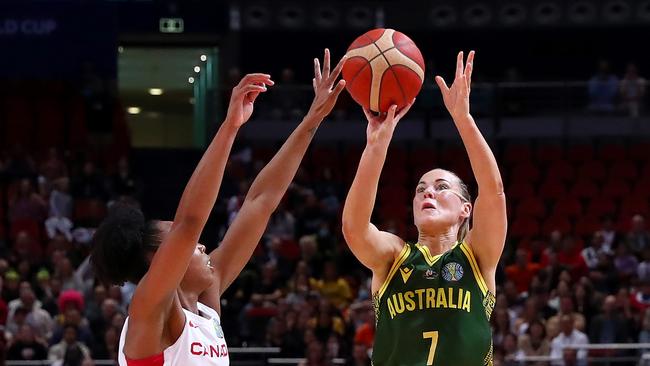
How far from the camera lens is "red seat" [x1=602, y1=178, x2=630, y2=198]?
17.2 metres

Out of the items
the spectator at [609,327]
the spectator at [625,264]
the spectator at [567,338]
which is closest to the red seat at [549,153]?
the spectator at [625,264]

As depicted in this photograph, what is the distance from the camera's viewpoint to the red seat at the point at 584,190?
17266 millimetres

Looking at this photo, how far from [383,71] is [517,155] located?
1307cm

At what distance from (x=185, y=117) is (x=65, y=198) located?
4815mm

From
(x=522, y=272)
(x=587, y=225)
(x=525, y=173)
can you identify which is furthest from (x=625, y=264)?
(x=525, y=173)

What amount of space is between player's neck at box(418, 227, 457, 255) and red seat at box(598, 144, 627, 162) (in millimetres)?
13347

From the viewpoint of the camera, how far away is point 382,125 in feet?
16.2

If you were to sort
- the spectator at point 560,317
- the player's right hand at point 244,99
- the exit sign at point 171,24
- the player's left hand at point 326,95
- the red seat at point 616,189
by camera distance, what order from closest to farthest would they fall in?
the player's right hand at point 244,99, the player's left hand at point 326,95, the spectator at point 560,317, the red seat at point 616,189, the exit sign at point 171,24

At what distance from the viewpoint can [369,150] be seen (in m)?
4.82

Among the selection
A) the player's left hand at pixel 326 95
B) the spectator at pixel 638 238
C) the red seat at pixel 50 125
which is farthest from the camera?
the red seat at pixel 50 125

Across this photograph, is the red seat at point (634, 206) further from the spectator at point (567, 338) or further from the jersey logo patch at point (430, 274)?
the jersey logo patch at point (430, 274)

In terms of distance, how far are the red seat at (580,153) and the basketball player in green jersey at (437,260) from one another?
527 inches

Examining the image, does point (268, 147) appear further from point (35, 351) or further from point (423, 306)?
point (423, 306)

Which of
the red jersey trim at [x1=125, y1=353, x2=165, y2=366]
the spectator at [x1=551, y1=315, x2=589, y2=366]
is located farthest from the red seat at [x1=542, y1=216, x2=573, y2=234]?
the red jersey trim at [x1=125, y1=353, x2=165, y2=366]
